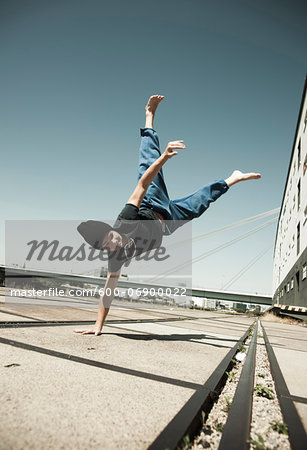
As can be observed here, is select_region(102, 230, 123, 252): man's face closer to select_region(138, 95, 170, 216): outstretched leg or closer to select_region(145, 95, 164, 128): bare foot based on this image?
select_region(138, 95, 170, 216): outstretched leg

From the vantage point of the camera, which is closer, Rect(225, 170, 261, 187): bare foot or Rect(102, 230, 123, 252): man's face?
Rect(102, 230, 123, 252): man's face

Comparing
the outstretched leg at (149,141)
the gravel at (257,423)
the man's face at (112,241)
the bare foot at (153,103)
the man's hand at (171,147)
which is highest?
the bare foot at (153,103)

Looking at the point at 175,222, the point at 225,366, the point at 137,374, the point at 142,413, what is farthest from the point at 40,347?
the point at 175,222

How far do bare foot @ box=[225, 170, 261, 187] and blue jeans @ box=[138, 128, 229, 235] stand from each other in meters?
0.16

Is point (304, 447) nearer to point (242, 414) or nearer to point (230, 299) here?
point (242, 414)

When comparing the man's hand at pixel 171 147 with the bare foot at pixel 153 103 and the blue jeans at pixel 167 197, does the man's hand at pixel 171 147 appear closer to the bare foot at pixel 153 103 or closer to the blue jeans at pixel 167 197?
the blue jeans at pixel 167 197

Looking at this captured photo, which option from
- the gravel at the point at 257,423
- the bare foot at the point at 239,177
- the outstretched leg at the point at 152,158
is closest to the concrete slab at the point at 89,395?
the gravel at the point at 257,423

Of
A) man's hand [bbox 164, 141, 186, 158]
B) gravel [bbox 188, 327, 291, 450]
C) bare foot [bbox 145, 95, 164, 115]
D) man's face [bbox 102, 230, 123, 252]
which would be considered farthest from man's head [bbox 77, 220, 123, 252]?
bare foot [bbox 145, 95, 164, 115]

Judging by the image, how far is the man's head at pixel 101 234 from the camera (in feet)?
7.20

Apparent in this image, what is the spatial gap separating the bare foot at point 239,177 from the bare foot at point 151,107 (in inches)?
52.2

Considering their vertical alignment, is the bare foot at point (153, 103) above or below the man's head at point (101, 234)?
above

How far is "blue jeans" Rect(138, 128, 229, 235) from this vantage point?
293cm

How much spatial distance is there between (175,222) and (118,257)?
1.02 meters

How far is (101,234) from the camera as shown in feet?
7.35
